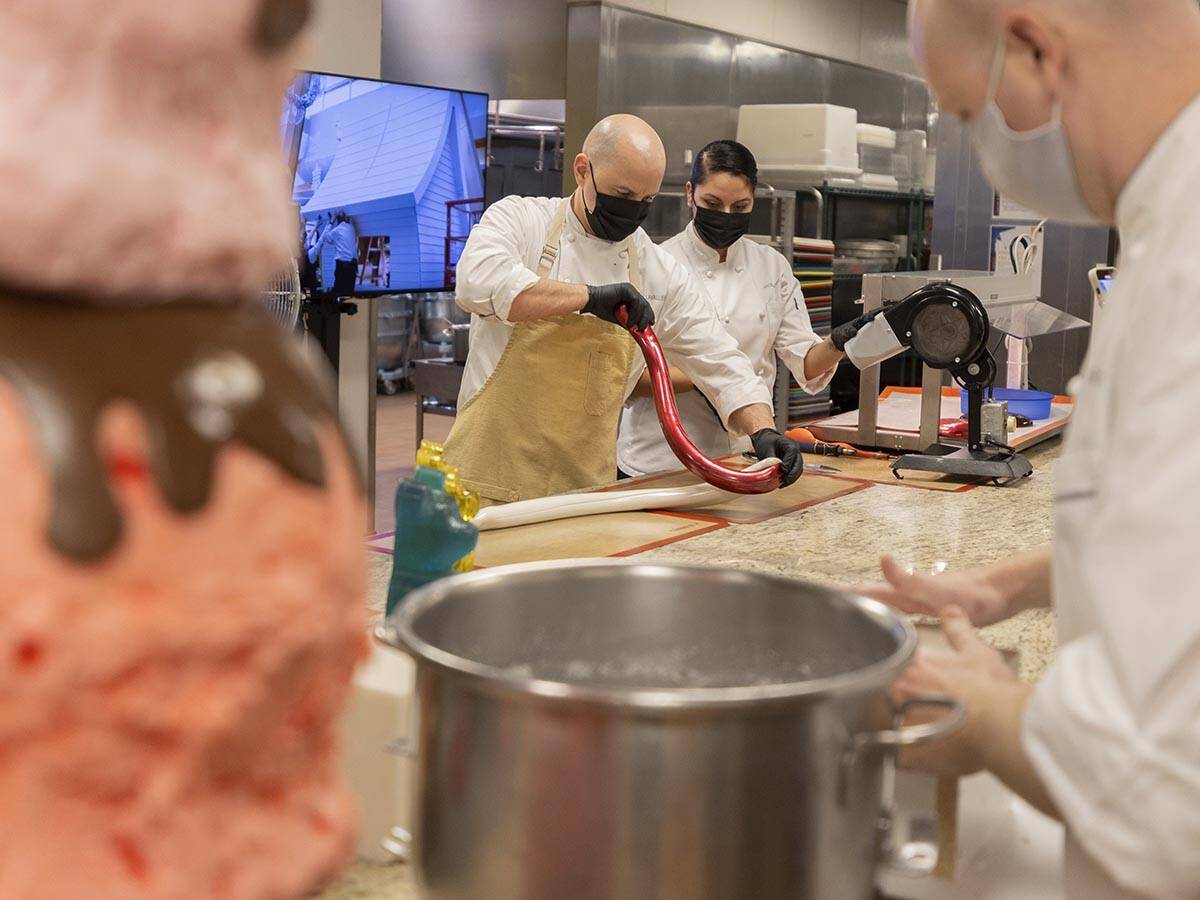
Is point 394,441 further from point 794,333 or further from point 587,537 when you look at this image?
point 587,537

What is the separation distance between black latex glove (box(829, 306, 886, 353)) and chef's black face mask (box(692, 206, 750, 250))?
23.8 inches

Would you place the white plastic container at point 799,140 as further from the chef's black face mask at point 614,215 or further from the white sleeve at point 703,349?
the chef's black face mask at point 614,215

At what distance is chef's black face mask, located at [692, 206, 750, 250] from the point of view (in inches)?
168

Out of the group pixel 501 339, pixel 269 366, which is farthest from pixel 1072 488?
pixel 501 339

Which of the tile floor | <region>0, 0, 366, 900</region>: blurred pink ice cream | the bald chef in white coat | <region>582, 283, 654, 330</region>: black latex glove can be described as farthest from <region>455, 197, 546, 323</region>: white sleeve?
the tile floor

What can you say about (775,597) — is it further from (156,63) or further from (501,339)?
(501,339)

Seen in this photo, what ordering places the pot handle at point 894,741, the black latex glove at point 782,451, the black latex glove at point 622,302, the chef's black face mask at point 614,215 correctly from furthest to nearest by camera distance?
the chef's black face mask at point 614,215, the black latex glove at point 622,302, the black latex glove at point 782,451, the pot handle at point 894,741

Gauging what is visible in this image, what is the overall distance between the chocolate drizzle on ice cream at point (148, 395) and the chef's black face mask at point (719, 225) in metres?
3.77

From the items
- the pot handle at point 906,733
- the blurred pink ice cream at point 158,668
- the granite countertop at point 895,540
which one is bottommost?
the granite countertop at point 895,540

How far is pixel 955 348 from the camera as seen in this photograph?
322cm

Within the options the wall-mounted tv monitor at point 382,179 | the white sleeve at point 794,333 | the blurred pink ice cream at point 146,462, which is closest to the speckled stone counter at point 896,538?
the white sleeve at point 794,333

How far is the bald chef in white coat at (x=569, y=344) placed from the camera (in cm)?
335

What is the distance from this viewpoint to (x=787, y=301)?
4.48 metres

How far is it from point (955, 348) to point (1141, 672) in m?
2.51
